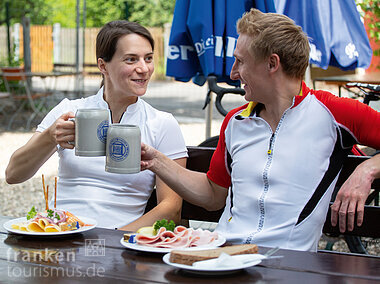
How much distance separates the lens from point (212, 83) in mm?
4082

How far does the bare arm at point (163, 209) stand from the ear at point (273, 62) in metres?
0.72

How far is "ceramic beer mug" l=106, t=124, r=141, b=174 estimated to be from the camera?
198 cm

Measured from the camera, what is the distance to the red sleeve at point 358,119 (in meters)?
2.26

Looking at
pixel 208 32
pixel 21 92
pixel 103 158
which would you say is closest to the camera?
pixel 103 158

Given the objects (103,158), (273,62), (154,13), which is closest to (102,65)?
(103,158)

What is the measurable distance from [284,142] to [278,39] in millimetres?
390

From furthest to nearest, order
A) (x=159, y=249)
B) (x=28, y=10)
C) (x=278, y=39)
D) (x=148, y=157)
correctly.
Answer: (x=28, y=10) < (x=148, y=157) < (x=278, y=39) < (x=159, y=249)

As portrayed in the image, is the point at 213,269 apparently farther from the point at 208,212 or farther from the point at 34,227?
the point at 208,212

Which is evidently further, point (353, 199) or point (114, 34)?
point (114, 34)

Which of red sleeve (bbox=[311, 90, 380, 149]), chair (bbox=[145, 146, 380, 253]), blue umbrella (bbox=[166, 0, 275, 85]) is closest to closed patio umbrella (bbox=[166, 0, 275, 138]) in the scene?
blue umbrella (bbox=[166, 0, 275, 85])

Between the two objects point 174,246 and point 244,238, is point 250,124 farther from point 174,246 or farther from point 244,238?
point 174,246

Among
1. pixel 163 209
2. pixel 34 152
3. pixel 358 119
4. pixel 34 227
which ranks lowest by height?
pixel 163 209

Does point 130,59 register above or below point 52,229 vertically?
above

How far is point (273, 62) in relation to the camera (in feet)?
7.67
